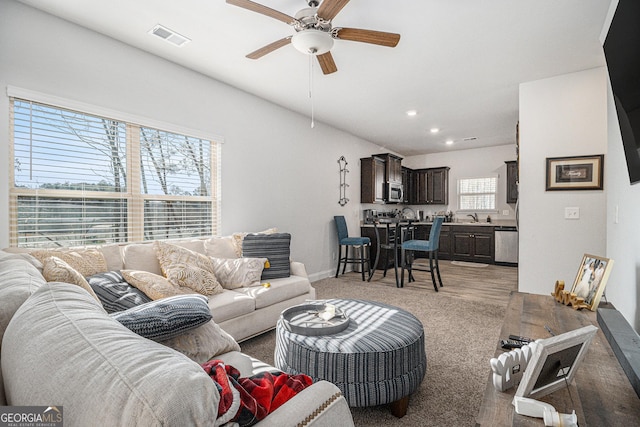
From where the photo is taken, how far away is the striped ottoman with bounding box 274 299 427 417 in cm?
165

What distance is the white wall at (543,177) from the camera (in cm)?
329

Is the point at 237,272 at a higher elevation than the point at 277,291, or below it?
higher

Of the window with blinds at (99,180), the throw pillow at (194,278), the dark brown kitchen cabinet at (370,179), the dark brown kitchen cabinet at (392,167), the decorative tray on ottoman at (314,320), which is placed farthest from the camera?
the dark brown kitchen cabinet at (392,167)

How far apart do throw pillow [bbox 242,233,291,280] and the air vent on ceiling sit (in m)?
1.93

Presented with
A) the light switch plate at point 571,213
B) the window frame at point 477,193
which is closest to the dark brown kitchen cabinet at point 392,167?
the window frame at point 477,193

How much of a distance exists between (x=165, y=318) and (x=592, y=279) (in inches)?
84.3

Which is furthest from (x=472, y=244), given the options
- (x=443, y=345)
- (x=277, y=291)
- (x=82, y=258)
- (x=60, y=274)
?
(x=60, y=274)

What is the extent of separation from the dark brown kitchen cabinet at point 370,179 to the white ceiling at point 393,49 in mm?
1652

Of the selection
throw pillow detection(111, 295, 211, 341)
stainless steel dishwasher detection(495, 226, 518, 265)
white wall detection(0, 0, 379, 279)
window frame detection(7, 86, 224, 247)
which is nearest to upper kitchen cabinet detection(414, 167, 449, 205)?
stainless steel dishwasher detection(495, 226, 518, 265)

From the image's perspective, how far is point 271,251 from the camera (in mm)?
3307

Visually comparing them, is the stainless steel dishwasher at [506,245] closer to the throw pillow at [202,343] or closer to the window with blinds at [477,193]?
the window with blinds at [477,193]

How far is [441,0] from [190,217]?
119 inches

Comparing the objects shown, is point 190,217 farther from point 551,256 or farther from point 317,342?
point 551,256

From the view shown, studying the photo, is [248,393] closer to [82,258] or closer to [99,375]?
[99,375]
